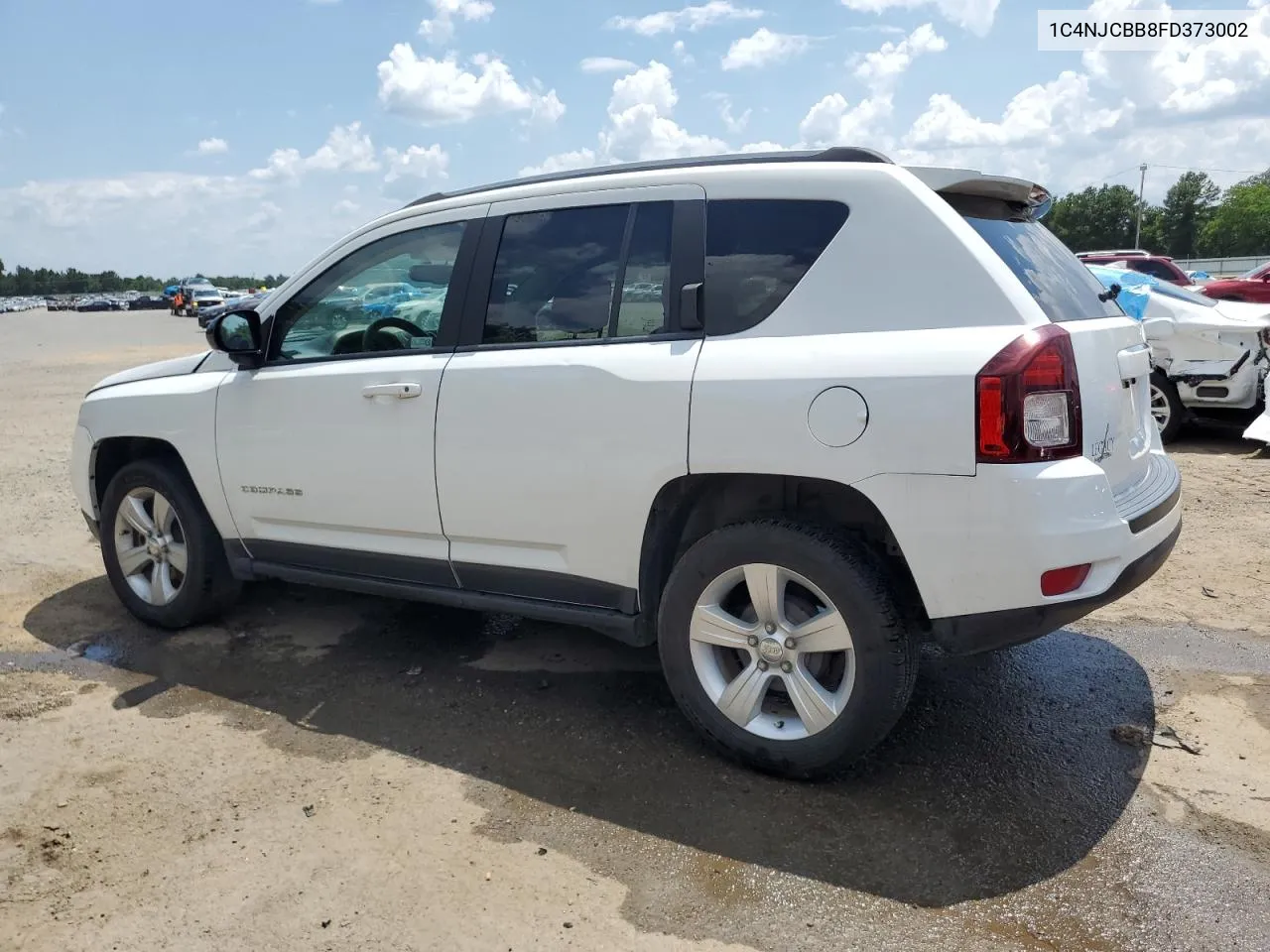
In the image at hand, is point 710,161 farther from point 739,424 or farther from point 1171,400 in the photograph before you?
point 1171,400

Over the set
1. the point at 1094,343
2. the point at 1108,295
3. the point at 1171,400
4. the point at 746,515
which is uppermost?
the point at 1108,295

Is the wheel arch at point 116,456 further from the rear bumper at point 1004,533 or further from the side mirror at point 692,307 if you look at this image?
the rear bumper at point 1004,533

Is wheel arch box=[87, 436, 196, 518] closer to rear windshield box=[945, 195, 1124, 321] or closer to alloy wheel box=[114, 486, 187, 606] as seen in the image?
alloy wheel box=[114, 486, 187, 606]

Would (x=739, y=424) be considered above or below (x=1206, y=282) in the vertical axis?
above

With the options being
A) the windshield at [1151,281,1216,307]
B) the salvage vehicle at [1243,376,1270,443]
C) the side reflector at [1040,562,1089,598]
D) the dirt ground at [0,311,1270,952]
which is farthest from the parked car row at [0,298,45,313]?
the side reflector at [1040,562,1089,598]

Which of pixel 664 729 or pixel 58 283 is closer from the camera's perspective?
pixel 664 729

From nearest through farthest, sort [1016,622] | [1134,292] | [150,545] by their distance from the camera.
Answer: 1. [1016,622]
2. [150,545]
3. [1134,292]

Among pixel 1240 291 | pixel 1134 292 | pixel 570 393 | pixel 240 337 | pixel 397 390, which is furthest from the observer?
pixel 1240 291

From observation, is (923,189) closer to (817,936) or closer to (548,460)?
(548,460)

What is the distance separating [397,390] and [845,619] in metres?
1.95

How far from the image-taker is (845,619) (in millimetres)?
3078

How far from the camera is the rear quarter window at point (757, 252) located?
3205 mm

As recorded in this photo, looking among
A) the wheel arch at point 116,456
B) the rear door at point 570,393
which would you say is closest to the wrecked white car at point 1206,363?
the rear door at point 570,393

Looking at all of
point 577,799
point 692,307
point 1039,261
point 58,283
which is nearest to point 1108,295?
point 1039,261
